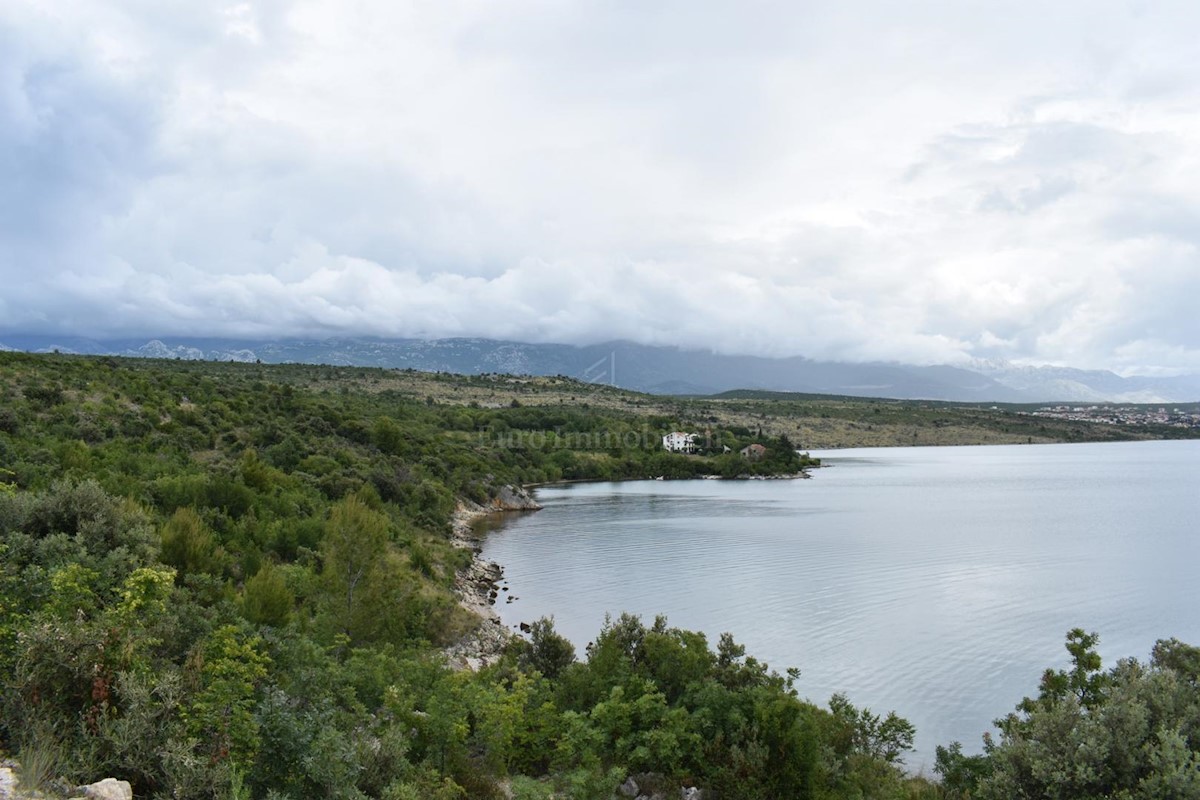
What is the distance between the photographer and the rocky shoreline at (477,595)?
69.9ft

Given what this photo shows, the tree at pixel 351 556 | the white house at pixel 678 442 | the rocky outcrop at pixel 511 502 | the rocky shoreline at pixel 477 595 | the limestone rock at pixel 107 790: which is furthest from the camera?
the white house at pixel 678 442

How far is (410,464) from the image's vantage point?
51875 mm

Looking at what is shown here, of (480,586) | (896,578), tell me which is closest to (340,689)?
(480,586)

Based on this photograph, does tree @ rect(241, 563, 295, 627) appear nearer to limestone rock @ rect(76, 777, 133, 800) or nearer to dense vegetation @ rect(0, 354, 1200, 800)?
dense vegetation @ rect(0, 354, 1200, 800)

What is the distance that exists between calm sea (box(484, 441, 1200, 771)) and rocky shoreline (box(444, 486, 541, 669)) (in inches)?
44.2

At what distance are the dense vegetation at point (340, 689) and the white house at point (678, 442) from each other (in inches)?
3306

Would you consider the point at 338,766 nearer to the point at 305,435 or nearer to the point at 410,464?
the point at 305,435

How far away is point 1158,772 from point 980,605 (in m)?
26.3

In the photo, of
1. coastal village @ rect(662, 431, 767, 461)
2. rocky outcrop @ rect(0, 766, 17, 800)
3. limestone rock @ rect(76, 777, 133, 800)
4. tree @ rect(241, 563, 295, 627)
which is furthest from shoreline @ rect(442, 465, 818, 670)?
coastal village @ rect(662, 431, 767, 461)

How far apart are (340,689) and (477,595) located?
22168 millimetres

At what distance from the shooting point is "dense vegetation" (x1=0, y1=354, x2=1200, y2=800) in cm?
647

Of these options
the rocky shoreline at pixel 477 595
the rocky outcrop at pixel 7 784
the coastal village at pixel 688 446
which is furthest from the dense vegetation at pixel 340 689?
the coastal village at pixel 688 446

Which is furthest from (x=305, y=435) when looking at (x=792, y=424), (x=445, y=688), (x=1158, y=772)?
(x=792, y=424)

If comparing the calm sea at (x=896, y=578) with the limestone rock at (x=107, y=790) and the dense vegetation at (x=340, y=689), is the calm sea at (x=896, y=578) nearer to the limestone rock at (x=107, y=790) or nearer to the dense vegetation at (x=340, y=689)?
the dense vegetation at (x=340, y=689)
